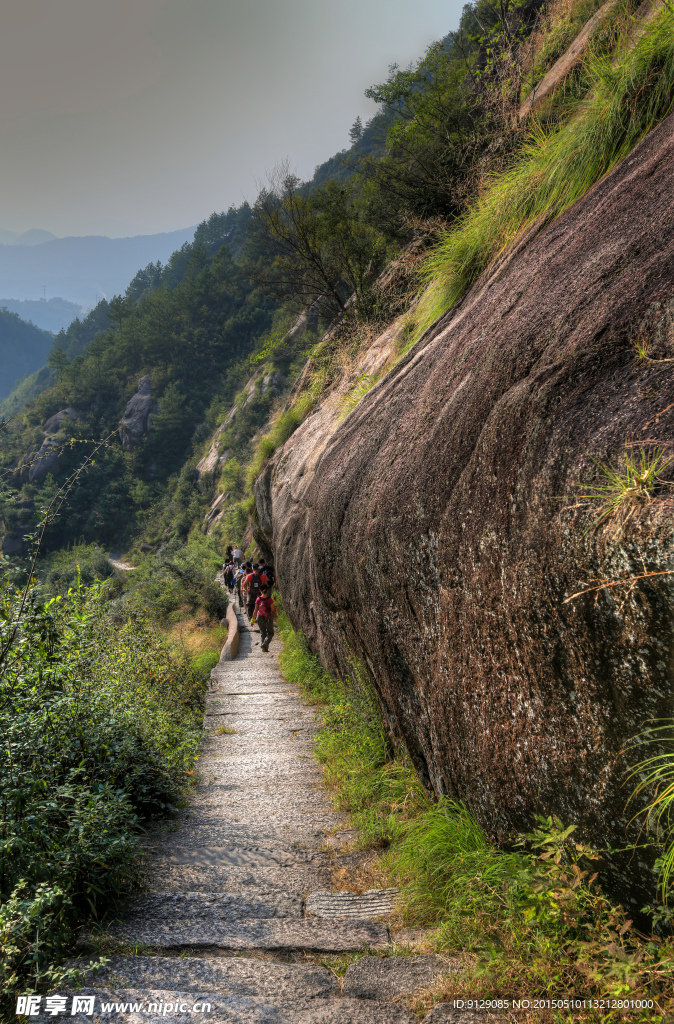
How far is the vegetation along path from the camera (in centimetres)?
225

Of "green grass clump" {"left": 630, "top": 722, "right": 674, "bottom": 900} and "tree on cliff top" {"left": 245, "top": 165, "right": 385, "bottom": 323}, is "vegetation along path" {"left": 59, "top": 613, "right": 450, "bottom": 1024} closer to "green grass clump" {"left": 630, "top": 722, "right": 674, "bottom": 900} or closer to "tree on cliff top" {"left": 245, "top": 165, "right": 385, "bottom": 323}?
"green grass clump" {"left": 630, "top": 722, "right": 674, "bottom": 900}

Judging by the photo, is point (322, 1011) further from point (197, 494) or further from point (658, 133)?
point (197, 494)

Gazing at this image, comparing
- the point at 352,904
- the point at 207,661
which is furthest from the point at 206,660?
the point at 352,904

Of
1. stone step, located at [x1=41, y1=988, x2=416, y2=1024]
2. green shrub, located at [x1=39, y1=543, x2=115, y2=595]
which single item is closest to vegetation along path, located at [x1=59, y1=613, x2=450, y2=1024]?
stone step, located at [x1=41, y1=988, x2=416, y2=1024]

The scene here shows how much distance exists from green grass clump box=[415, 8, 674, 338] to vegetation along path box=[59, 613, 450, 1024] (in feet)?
16.2

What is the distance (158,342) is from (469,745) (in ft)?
225

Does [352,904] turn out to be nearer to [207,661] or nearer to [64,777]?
[64,777]

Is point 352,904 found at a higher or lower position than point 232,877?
lower

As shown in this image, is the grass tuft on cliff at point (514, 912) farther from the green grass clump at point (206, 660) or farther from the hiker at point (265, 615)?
the hiker at point (265, 615)

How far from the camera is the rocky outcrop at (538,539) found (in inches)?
79.1

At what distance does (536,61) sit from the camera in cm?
730

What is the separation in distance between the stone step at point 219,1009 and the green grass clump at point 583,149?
493cm

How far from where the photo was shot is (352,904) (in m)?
3.20

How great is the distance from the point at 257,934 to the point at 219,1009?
76cm
